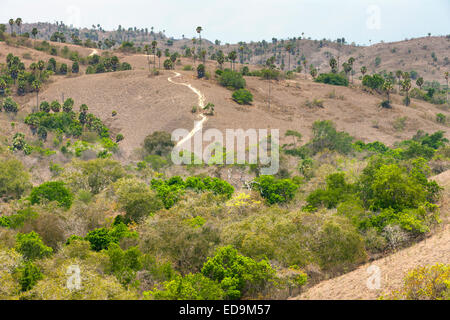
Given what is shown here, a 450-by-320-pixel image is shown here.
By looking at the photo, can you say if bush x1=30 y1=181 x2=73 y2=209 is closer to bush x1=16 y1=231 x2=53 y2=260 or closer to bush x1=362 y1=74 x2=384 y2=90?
bush x1=16 y1=231 x2=53 y2=260

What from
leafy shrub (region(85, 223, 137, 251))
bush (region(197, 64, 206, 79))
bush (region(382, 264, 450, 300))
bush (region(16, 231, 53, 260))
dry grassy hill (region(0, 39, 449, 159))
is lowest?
leafy shrub (region(85, 223, 137, 251))

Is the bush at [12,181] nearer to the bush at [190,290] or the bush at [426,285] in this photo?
the bush at [190,290]

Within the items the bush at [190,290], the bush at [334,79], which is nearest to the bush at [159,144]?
the bush at [190,290]

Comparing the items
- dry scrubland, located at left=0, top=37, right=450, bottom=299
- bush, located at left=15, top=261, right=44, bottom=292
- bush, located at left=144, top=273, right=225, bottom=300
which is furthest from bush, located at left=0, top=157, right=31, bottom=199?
bush, located at left=144, top=273, right=225, bottom=300

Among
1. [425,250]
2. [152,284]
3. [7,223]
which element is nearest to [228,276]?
[152,284]

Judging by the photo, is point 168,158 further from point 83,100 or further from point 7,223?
point 83,100
